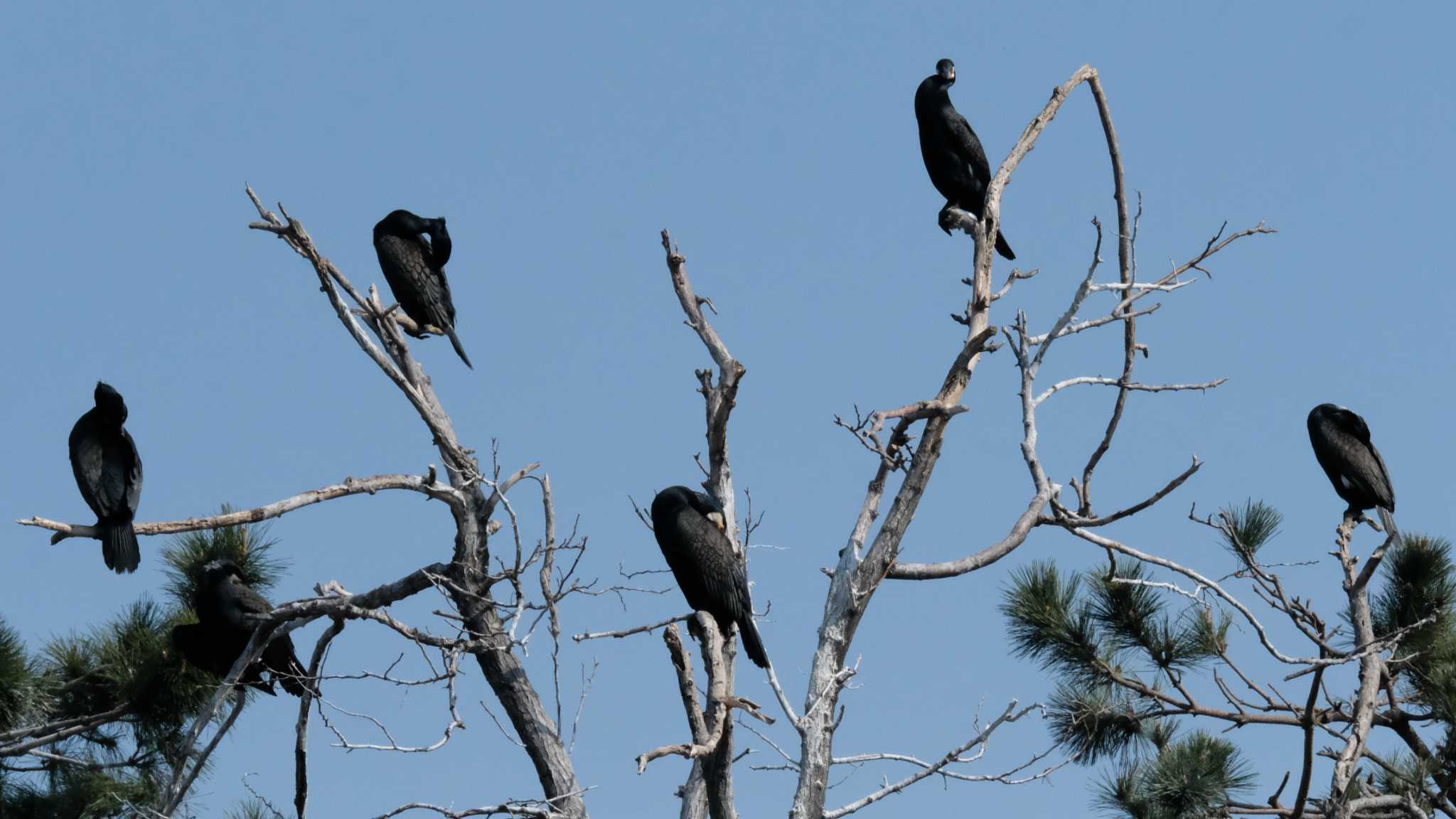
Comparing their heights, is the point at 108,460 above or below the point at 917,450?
above

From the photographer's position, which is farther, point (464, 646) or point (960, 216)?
point (960, 216)

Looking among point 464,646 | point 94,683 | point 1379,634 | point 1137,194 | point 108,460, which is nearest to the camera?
point 464,646

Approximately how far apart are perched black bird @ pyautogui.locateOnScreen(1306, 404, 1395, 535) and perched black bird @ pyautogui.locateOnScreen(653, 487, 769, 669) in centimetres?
371

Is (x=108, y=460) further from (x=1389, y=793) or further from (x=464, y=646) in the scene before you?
(x=1389, y=793)

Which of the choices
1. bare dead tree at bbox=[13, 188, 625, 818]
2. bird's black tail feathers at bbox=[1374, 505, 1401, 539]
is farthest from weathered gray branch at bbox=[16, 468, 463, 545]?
bird's black tail feathers at bbox=[1374, 505, 1401, 539]

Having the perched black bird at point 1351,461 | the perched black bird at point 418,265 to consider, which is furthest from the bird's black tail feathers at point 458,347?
the perched black bird at point 1351,461

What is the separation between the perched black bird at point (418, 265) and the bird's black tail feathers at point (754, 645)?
264 centimetres

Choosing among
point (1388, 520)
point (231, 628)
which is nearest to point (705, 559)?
point (231, 628)

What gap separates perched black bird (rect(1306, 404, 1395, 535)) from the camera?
9156 millimetres

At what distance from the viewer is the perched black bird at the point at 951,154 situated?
29.1 ft

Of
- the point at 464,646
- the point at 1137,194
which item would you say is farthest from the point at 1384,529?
the point at 464,646

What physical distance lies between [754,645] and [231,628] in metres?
2.76

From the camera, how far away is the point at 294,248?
743cm

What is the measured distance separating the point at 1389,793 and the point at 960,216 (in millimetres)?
3238
